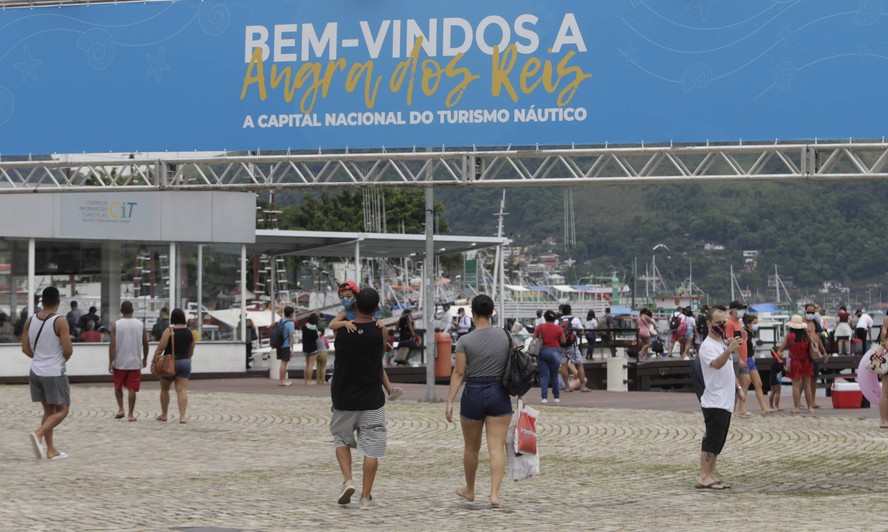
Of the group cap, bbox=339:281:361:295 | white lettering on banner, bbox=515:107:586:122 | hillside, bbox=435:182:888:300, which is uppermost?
hillside, bbox=435:182:888:300

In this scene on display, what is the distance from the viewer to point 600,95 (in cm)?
2036

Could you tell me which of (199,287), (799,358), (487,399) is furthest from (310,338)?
(487,399)

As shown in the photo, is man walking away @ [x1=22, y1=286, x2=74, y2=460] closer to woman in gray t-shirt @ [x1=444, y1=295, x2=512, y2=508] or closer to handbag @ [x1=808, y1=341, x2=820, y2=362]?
woman in gray t-shirt @ [x1=444, y1=295, x2=512, y2=508]

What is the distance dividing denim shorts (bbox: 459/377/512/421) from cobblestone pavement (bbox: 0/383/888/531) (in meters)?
0.73

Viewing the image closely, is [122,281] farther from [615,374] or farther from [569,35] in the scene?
[569,35]

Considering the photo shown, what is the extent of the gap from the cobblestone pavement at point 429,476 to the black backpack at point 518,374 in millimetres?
929

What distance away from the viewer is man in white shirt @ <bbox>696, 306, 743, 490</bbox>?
11977 millimetres

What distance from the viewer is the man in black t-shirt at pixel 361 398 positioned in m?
10.9

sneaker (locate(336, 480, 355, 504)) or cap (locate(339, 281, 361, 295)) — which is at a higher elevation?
cap (locate(339, 281, 361, 295))

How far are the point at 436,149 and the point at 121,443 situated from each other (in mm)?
7138

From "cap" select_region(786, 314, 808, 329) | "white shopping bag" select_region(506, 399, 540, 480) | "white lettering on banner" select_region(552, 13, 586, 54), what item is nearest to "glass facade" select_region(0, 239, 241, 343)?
"white lettering on banner" select_region(552, 13, 586, 54)

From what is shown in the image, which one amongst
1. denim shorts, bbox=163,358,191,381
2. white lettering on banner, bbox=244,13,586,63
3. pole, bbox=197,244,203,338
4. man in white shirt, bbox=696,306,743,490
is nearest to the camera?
man in white shirt, bbox=696,306,743,490

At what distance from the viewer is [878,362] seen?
1762 cm

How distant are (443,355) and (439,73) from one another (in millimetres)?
12147
